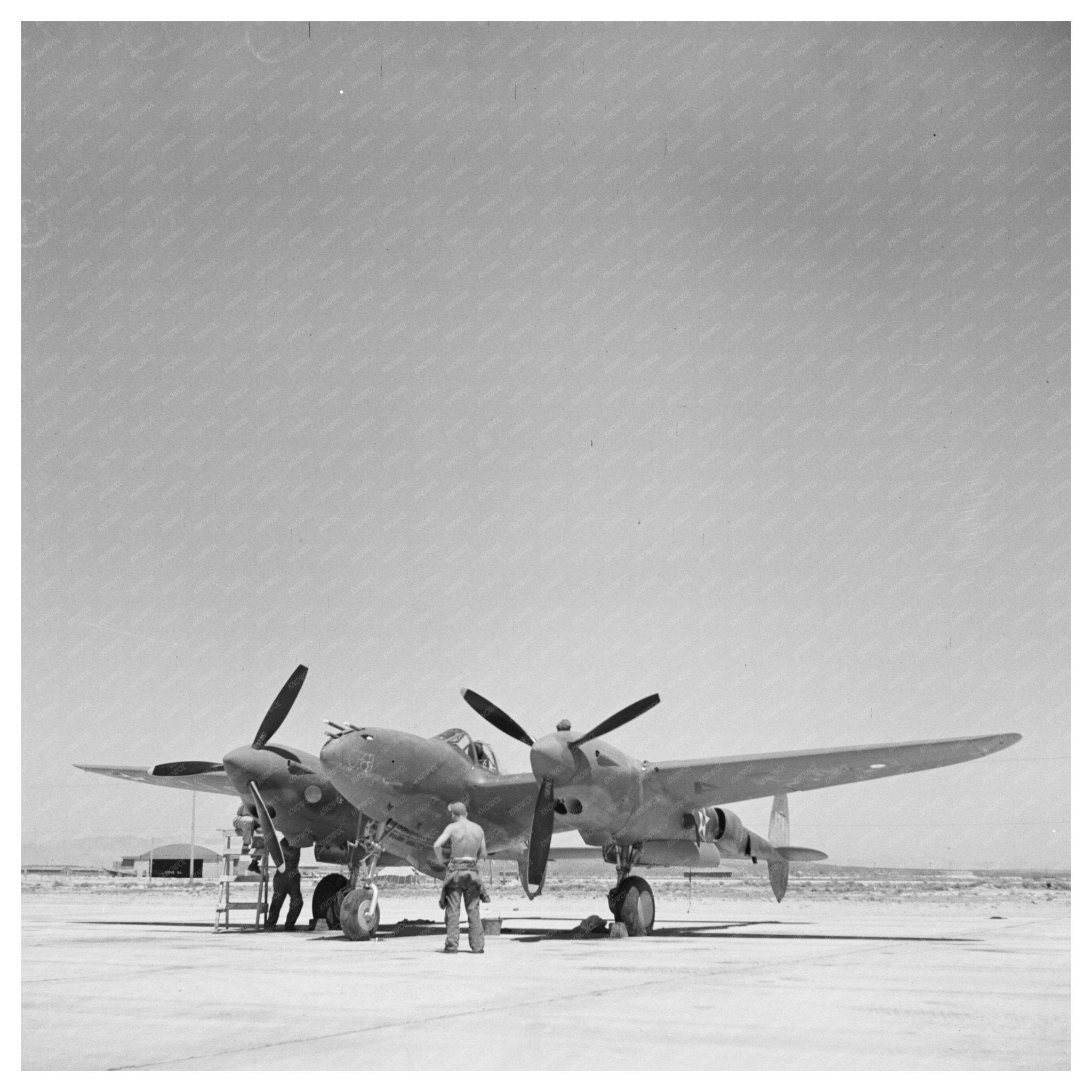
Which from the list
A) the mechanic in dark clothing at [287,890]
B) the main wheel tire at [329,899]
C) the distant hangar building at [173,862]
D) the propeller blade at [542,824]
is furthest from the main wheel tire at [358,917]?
the distant hangar building at [173,862]

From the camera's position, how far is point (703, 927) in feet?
87.4

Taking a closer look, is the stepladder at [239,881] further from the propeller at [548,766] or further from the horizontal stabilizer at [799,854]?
the horizontal stabilizer at [799,854]

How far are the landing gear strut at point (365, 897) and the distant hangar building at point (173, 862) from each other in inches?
2919

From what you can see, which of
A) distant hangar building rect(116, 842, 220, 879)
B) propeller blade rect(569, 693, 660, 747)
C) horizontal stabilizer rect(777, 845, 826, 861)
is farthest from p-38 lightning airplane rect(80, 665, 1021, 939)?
distant hangar building rect(116, 842, 220, 879)

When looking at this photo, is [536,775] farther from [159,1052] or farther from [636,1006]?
[159,1052]

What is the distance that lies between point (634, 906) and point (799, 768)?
4.36 metres

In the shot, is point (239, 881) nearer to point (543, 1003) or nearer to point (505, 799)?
point (505, 799)

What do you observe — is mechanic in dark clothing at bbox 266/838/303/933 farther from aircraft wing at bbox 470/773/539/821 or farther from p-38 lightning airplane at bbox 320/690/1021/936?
aircraft wing at bbox 470/773/539/821

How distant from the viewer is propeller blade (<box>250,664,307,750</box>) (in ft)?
73.0

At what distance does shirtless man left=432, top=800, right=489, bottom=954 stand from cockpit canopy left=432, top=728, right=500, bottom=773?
5718 mm

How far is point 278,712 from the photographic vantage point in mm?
22344

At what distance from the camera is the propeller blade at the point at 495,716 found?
69.1ft
